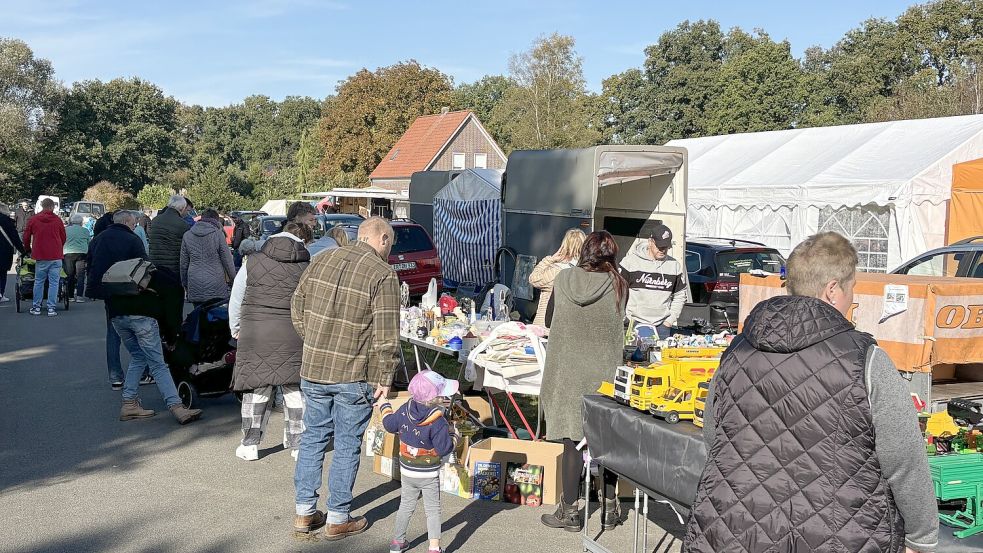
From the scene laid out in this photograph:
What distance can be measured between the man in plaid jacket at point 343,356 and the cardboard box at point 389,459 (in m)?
1.21

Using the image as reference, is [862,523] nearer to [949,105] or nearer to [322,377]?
[322,377]

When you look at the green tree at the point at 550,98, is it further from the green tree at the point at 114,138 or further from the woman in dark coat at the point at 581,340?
the woman in dark coat at the point at 581,340

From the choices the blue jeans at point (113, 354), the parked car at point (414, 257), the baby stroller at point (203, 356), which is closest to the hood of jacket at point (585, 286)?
the baby stroller at point (203, 356)

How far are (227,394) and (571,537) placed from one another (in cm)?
476

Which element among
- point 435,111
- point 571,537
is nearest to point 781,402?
point 571,537

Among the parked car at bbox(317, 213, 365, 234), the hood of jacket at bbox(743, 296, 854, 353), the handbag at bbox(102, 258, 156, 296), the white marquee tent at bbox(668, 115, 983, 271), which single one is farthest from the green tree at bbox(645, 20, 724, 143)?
the hood of jacket at bbox(743, 296, 854, 353)

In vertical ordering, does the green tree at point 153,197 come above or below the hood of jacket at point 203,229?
above

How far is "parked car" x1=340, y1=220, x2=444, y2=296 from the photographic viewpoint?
1608cm

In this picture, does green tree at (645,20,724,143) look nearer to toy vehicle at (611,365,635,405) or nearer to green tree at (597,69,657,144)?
green tree at (597,69,657,144)

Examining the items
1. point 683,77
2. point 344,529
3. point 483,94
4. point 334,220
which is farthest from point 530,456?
point 483,94

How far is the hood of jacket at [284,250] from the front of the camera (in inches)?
246

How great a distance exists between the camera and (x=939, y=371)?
6016 mm

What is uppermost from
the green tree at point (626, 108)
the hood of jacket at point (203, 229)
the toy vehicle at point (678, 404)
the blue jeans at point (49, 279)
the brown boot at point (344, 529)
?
the green tree at point (626, 108)

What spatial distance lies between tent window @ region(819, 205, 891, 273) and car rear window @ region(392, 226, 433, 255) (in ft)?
28.8
